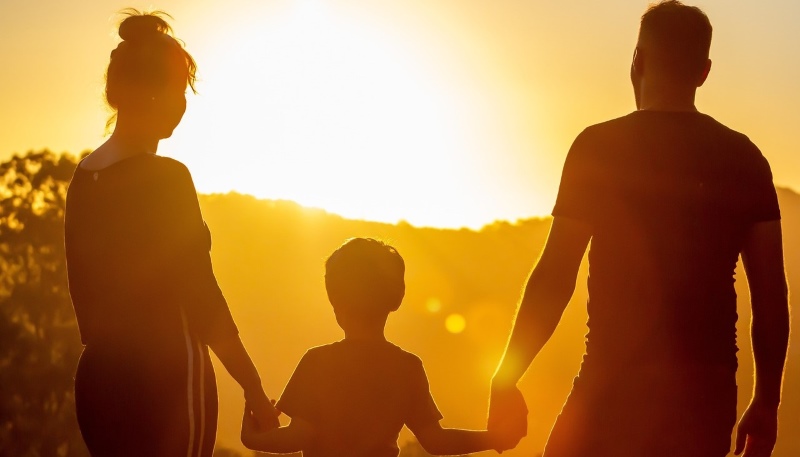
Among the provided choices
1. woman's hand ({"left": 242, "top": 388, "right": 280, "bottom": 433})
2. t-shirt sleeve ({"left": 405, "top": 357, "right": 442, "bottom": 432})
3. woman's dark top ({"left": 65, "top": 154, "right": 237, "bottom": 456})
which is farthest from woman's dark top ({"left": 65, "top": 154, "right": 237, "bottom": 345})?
t-shirt sleeve ({"left": 405, "top": 357, "right": 442, "bottom": 432})

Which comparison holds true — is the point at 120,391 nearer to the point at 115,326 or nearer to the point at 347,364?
the point at 115,326

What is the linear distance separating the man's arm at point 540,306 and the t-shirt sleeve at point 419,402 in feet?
1.55

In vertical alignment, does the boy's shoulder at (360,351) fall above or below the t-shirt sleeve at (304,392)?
above

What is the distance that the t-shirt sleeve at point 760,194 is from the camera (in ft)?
12.9

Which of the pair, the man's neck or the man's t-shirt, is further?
the man's neck

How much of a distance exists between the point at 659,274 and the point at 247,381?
1.66m

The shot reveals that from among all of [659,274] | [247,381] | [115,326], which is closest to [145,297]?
[115,326]

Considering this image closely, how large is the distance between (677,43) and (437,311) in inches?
4050

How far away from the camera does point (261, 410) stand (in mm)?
4449

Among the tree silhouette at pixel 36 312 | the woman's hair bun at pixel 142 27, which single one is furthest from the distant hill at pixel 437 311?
the woman's hair bun at pixel 142 27

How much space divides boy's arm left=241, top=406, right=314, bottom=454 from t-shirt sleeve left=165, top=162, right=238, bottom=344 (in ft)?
1.46

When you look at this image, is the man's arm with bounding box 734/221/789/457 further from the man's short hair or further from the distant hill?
the distant hill

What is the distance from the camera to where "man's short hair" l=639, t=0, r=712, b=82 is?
4.07 m

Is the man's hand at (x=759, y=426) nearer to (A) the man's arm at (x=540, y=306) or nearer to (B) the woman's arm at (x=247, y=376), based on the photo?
(A) the man's arm at (x=540, y=306)
